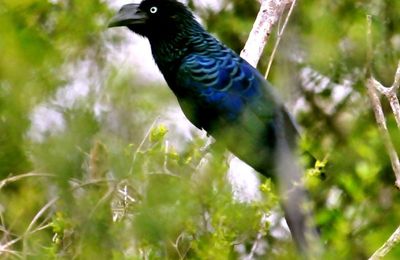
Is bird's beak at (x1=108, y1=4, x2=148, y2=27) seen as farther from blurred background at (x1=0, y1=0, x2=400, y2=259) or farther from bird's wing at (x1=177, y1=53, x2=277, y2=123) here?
blurred background at (x1=0, y1=0, x2=400, y2=259)

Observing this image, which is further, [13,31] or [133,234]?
[13,31]

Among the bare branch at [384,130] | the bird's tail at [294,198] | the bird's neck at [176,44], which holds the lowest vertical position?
the bird's neck at [176,44]

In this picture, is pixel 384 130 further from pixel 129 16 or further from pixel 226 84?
pixel 129 16

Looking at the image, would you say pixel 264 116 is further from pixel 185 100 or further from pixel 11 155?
pixel 11 155

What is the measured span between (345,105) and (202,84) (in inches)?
91.9

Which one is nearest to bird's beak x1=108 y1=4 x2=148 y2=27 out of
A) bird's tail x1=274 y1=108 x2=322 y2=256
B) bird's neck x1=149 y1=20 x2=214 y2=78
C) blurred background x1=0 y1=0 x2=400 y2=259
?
bird's neck x1=149 y1=20 x2=214 y2=78

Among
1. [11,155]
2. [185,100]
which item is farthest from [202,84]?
[11,155]

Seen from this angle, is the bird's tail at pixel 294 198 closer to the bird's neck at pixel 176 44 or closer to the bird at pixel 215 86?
the bird at pixel 215 86

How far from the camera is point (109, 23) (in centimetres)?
621

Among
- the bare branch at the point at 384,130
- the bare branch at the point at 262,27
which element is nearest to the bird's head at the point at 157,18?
the bare branch at the point at 262,27

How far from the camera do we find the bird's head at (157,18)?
258 inches

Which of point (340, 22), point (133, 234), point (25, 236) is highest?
point (133, 234)

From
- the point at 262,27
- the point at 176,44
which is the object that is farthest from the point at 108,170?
the point at 176,44

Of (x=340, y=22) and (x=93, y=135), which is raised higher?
(x=93, y=135)
